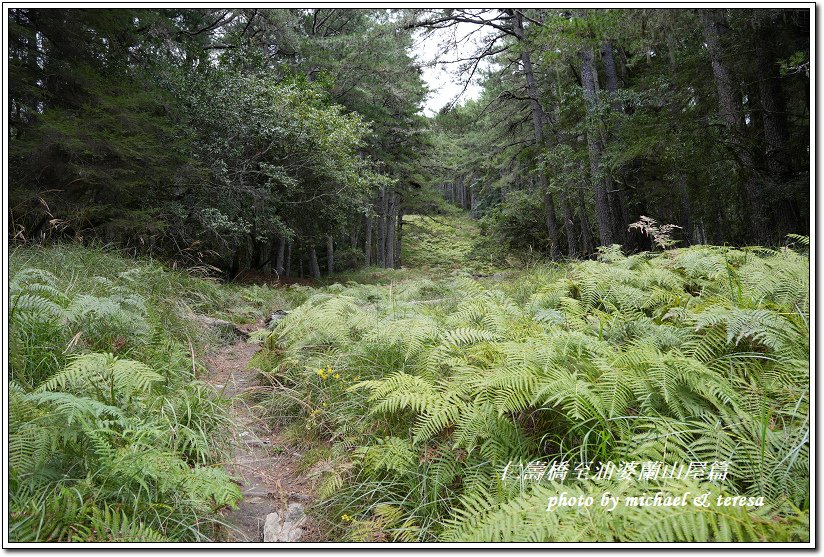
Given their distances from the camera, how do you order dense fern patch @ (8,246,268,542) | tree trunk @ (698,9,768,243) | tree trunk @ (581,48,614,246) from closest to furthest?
dense fern patch @ (8,246,268,542) → tree trunk @ (698,9,768,243) → tree trunk @ (581,48,614,246)

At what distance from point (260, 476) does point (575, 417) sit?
71.2 inches

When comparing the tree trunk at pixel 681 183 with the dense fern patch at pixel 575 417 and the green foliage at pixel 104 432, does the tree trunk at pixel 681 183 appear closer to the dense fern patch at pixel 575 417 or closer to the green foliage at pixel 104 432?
the dense fern patch at pixel 575 417

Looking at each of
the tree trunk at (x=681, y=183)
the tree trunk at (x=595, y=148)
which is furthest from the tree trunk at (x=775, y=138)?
the tree trunk at (x=595, y=148)

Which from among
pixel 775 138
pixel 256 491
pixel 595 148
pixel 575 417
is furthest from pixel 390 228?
pixel 575 417

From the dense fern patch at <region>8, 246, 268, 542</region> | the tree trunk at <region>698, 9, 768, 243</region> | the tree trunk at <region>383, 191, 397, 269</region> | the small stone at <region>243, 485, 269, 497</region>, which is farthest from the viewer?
the tree trunk at <region>383, 191, 397, 269</region>

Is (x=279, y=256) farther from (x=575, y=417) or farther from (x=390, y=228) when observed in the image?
(x=575, y=417)

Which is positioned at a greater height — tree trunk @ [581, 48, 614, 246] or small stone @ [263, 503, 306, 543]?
tree trunk @ [581, 48, 614, 246]

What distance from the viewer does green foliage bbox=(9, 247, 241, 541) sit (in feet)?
5.29

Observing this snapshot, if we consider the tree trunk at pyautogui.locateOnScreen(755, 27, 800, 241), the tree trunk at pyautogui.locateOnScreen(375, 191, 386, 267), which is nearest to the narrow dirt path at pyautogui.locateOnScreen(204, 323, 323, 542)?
the tree trunk at pyautogui.locateOnScreen(755, 27, 800, 241)

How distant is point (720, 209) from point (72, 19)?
11729 mm

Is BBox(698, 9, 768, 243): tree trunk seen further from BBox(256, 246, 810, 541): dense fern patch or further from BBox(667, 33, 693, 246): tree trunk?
BBox(256, 246, 810, 541): dense fern patch

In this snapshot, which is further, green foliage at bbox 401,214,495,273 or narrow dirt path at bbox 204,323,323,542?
green foliage at bbox 401,214,495,273

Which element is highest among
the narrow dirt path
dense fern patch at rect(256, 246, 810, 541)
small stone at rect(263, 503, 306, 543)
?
Result: dense fern patch at rect(256, 246, 810, 541)

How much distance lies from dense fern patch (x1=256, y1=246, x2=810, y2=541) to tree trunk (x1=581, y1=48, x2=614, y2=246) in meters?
6.13
